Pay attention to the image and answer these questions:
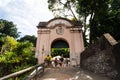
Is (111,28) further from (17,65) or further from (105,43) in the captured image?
(105,43)

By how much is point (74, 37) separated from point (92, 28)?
9.67 feet

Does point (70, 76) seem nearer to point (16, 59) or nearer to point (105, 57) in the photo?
point (105, 57)

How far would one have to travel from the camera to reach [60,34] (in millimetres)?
24234

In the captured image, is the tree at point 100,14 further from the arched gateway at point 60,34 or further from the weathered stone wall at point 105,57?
the weathered stone wall at point 105,57

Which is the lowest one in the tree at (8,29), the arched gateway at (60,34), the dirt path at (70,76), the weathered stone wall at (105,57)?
the dirt path at (70,76)

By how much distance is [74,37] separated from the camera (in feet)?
79.4

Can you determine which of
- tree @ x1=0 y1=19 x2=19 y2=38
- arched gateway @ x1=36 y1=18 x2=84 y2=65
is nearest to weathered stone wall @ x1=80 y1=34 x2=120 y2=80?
arched gateway @ x1=36 y1=18 x2=84 y2=65

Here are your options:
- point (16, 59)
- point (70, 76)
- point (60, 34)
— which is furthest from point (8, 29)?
point (70, 76)

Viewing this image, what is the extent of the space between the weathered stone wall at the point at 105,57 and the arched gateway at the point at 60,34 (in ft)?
32.8

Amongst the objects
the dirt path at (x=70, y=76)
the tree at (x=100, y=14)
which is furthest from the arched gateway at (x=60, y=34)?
the dirt path at (x=70, y=76)

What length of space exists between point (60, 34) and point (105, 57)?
45.4 ft

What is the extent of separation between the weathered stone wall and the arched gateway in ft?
32.8

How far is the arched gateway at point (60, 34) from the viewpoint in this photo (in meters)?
23.9

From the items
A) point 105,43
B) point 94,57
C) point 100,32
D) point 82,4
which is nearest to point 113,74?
point 105,43
